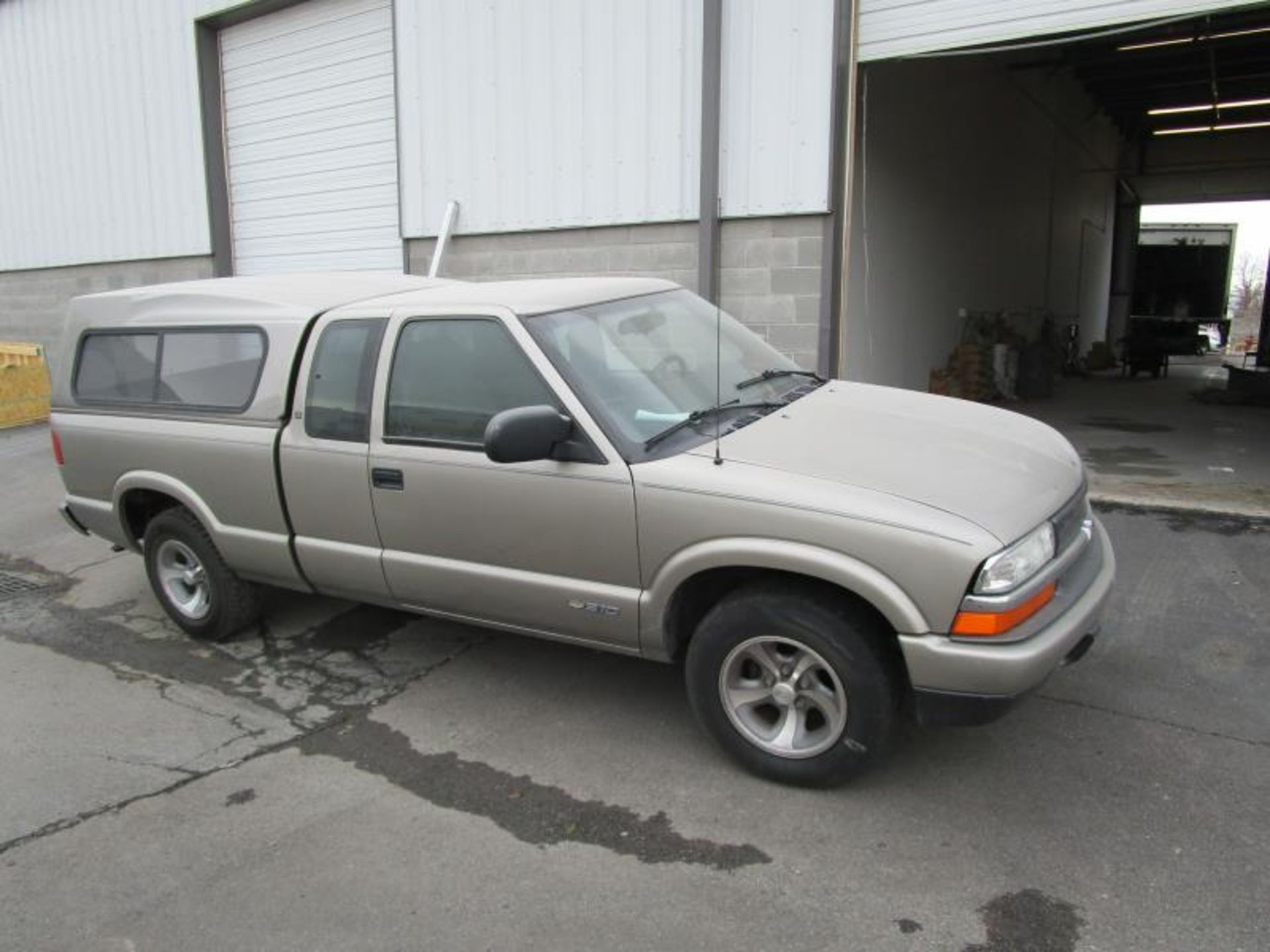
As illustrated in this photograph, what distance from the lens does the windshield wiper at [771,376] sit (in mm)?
4266

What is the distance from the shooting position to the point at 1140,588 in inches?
211

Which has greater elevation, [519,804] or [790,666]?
[790,666]

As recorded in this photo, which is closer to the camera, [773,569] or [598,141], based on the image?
[773,569]

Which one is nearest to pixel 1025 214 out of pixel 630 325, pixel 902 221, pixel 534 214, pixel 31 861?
pixel 902 221

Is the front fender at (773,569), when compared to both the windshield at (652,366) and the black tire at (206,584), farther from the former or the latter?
the black tire at (206,584)

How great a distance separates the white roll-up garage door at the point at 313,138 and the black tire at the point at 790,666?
853 cm

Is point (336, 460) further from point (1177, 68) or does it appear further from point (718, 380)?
point (1177, 68)

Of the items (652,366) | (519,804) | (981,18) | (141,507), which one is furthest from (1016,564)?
(981,18)

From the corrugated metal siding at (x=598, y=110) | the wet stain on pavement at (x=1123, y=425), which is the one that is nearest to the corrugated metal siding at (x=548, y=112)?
the corrugated metal siding at (x=598, y=110)

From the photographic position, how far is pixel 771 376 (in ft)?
14.7

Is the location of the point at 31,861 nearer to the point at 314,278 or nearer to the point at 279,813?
the point at 279,813

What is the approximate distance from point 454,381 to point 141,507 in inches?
95.9

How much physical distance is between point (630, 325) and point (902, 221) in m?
6.92

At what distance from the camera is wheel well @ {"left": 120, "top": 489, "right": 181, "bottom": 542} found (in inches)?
207
